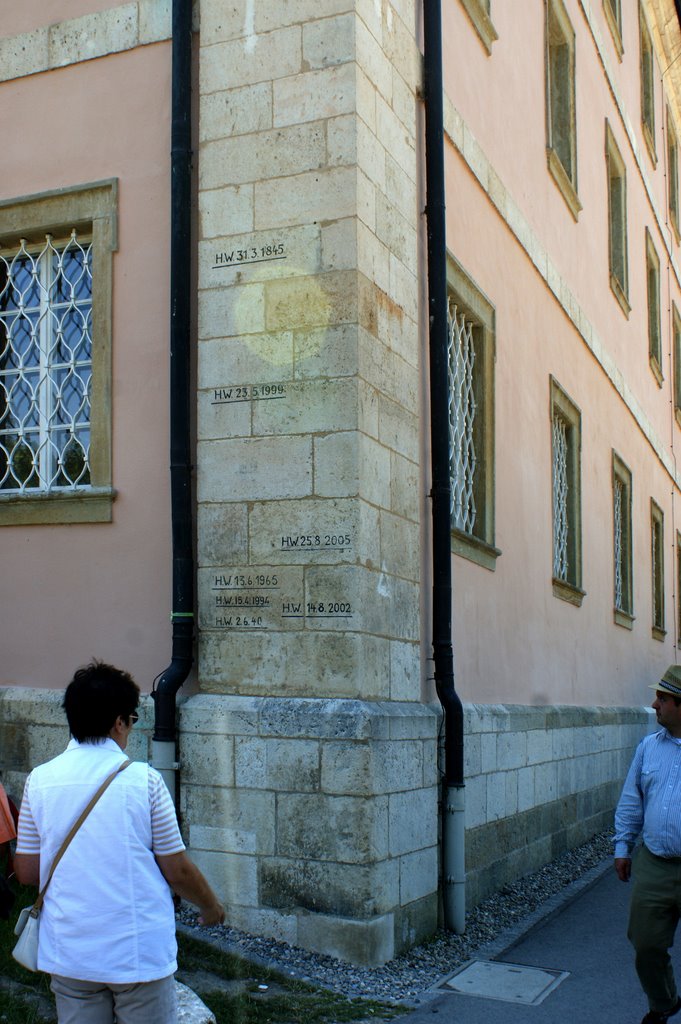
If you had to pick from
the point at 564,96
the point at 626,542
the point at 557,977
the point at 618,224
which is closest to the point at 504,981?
the point at 557,977

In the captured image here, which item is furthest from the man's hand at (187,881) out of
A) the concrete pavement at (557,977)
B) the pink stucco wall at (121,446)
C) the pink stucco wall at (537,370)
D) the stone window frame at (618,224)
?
the stone window frame at (618,224)

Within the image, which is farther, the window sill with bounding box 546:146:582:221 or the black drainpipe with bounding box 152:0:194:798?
the window sill with bounding box 546:146:582:221

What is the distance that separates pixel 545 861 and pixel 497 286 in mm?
4486

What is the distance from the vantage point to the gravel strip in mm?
6055

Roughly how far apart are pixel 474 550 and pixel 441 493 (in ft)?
4.04

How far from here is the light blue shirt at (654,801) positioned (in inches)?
204

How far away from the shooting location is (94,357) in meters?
7.64

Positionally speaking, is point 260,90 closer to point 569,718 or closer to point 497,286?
point 497,286

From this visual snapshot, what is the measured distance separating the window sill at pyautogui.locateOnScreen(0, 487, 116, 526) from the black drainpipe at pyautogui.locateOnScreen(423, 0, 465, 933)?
195 cm

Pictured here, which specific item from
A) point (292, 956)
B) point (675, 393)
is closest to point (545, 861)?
point (292, 956)

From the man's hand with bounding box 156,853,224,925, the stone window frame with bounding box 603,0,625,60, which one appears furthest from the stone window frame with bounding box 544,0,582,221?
the man's hand with bounding box 156,853,224,925

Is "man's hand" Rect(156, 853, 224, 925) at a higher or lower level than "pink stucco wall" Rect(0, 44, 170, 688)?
lower

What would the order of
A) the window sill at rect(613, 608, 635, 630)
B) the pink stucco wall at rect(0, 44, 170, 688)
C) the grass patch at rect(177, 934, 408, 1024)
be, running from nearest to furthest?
the grass patch at rect(177, 934, 408, 1024) < the pink stucco wall at rect(0, 44, 170, 688) < the window sill at rect(613, 608, 635, 630)

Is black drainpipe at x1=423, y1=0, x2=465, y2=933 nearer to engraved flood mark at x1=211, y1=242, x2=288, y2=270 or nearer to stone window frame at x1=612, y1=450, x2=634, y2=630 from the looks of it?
engraved flood mark at x1=211, y1=242, x2=288, y2=270
